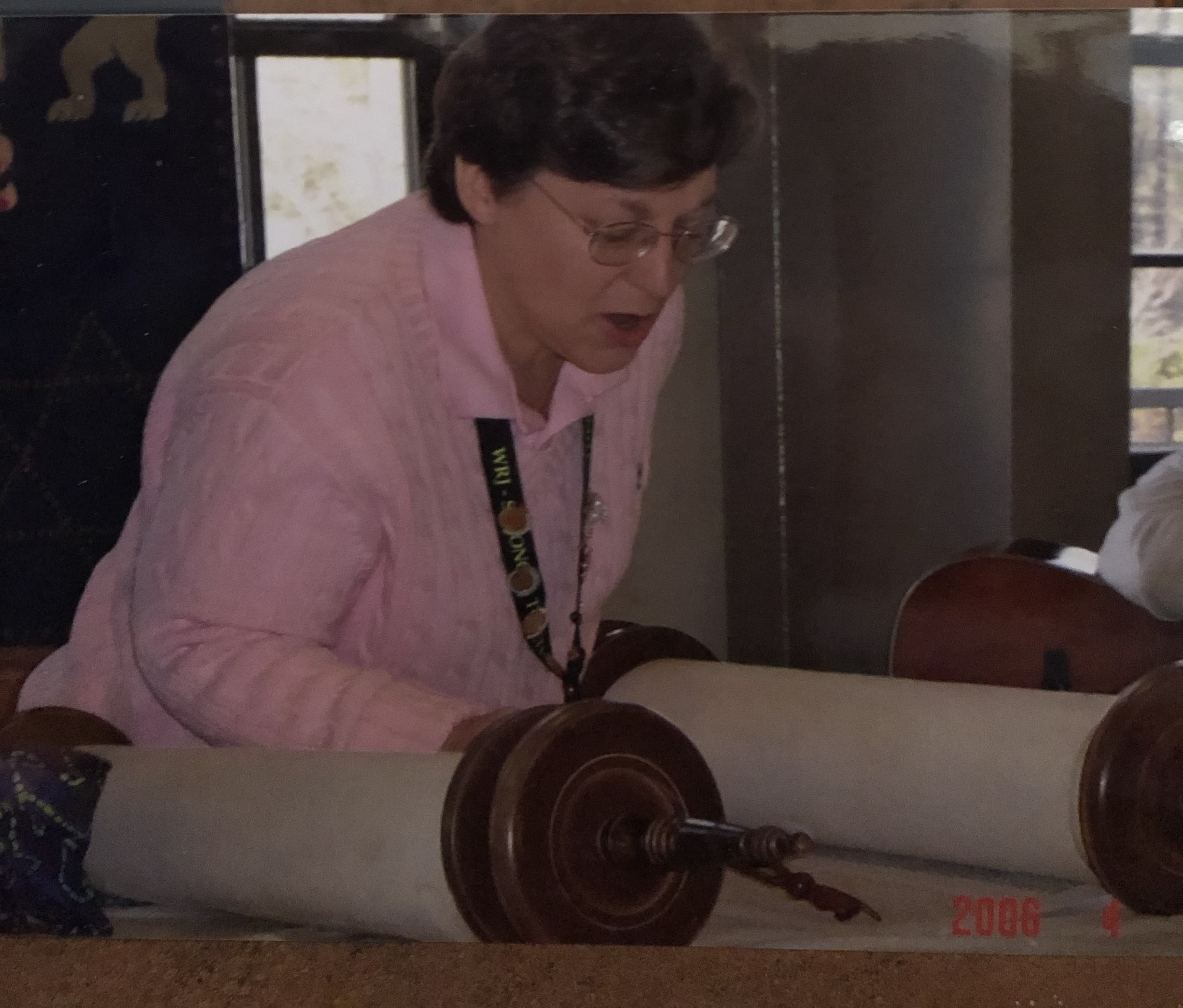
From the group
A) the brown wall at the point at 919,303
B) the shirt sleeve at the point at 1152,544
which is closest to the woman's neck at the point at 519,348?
the brown wall at the point at 919,303

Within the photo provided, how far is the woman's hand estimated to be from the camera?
951 mm

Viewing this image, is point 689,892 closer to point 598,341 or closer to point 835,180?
point 598,341

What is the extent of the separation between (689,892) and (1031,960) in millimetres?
296

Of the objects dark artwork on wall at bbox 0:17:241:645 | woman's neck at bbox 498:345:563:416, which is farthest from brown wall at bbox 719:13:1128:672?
dark artwork on wall at bbox 0:17:241:645

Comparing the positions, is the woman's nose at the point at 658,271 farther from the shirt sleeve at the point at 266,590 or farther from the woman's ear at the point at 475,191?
the shirt sleeve at the point at 266,590

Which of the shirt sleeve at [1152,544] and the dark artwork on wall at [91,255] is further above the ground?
the dark artwork on wall at [91,255]

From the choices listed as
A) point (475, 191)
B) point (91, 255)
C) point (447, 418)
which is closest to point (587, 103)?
point (475, 191)

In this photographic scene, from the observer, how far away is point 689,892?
0.97 m

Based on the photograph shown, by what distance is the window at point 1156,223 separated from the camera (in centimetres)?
99

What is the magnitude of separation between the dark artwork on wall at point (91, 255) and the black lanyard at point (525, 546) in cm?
24

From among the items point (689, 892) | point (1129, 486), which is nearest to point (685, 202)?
point (1129, 486)

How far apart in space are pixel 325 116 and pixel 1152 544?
0.68 m

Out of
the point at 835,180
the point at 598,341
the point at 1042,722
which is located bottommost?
the point at 1042,722
